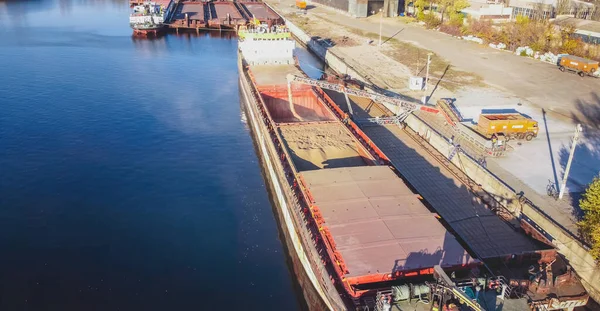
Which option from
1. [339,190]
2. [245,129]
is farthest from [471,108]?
[339,190]

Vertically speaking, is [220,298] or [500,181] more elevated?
[500,181]

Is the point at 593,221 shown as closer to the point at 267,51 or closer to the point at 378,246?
the point at 378,246

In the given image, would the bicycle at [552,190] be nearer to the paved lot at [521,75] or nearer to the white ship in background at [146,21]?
the paved lot at [521,75]

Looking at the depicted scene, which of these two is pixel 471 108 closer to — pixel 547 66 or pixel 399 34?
pixel 547 66

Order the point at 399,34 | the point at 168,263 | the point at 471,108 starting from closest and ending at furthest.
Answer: the point at 168,263 → the point at 471,108 → the point at 399,34

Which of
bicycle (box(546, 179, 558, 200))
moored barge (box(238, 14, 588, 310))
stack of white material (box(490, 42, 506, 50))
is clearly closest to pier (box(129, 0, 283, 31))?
stack of white material (box(490, 42, 506, 50))

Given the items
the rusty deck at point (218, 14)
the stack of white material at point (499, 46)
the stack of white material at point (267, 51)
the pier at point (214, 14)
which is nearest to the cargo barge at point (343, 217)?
the stack of white material at point (267, 51)

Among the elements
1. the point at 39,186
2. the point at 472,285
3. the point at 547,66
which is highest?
the point at 547,66
